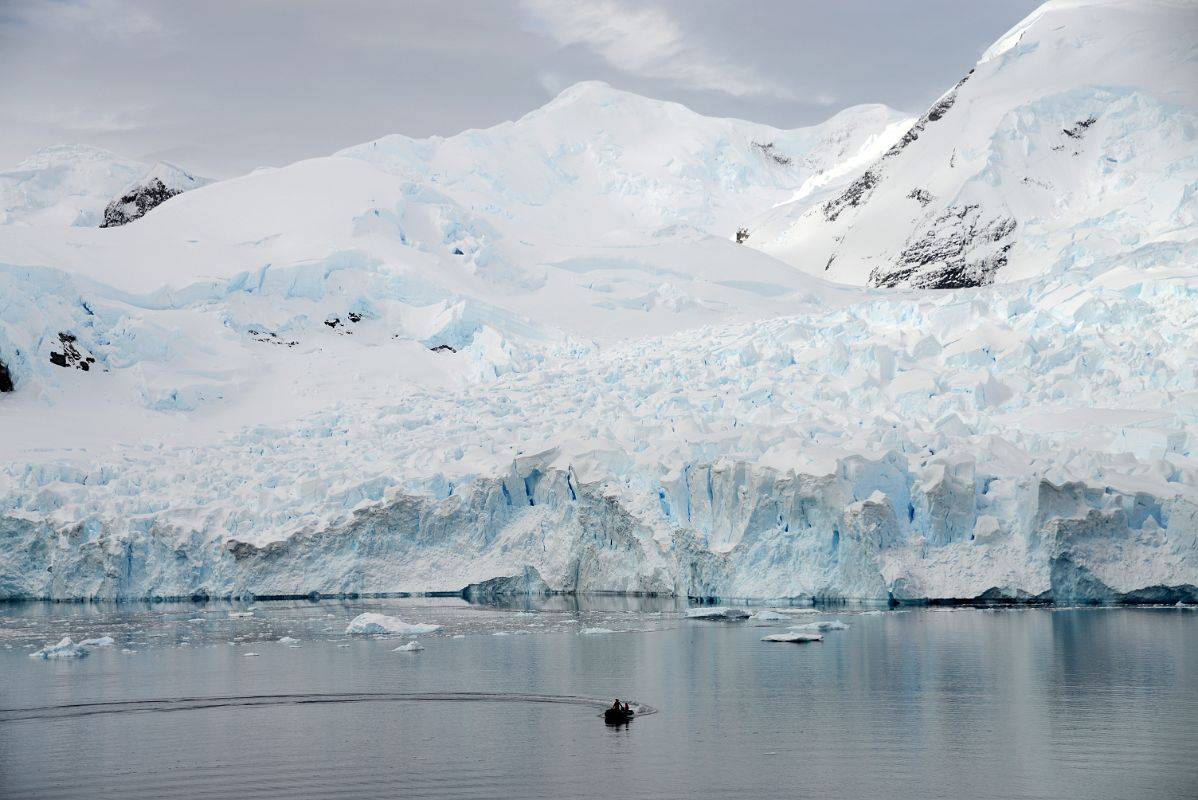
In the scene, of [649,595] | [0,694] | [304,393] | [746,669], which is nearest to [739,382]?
[649,595]

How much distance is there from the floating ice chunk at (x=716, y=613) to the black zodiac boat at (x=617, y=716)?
31.4 ft

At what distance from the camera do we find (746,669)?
62.7ft

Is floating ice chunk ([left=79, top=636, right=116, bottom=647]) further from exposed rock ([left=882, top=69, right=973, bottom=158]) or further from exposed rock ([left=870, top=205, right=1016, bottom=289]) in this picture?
exposed rock ([left=882, top=69, right=973, bottom=158])

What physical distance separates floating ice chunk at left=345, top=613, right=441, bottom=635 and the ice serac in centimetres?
3180

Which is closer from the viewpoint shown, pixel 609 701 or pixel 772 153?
pixel 609 701

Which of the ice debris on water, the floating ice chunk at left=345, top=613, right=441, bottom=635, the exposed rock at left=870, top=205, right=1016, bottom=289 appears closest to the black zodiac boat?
the floating ice chunk at left=345, top=613, right=441, bottom=635

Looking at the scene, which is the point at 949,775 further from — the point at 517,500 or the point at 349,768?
the point at 517,500

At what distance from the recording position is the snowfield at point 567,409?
1060 inches

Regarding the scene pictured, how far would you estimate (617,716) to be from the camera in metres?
15.4

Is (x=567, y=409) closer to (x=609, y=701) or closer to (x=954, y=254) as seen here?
(x=609, y=701)

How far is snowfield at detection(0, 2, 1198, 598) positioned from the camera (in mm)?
26922

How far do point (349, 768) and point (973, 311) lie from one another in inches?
1120

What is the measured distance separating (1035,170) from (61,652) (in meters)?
55.0

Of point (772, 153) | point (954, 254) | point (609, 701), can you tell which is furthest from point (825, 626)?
point (772, 153)
